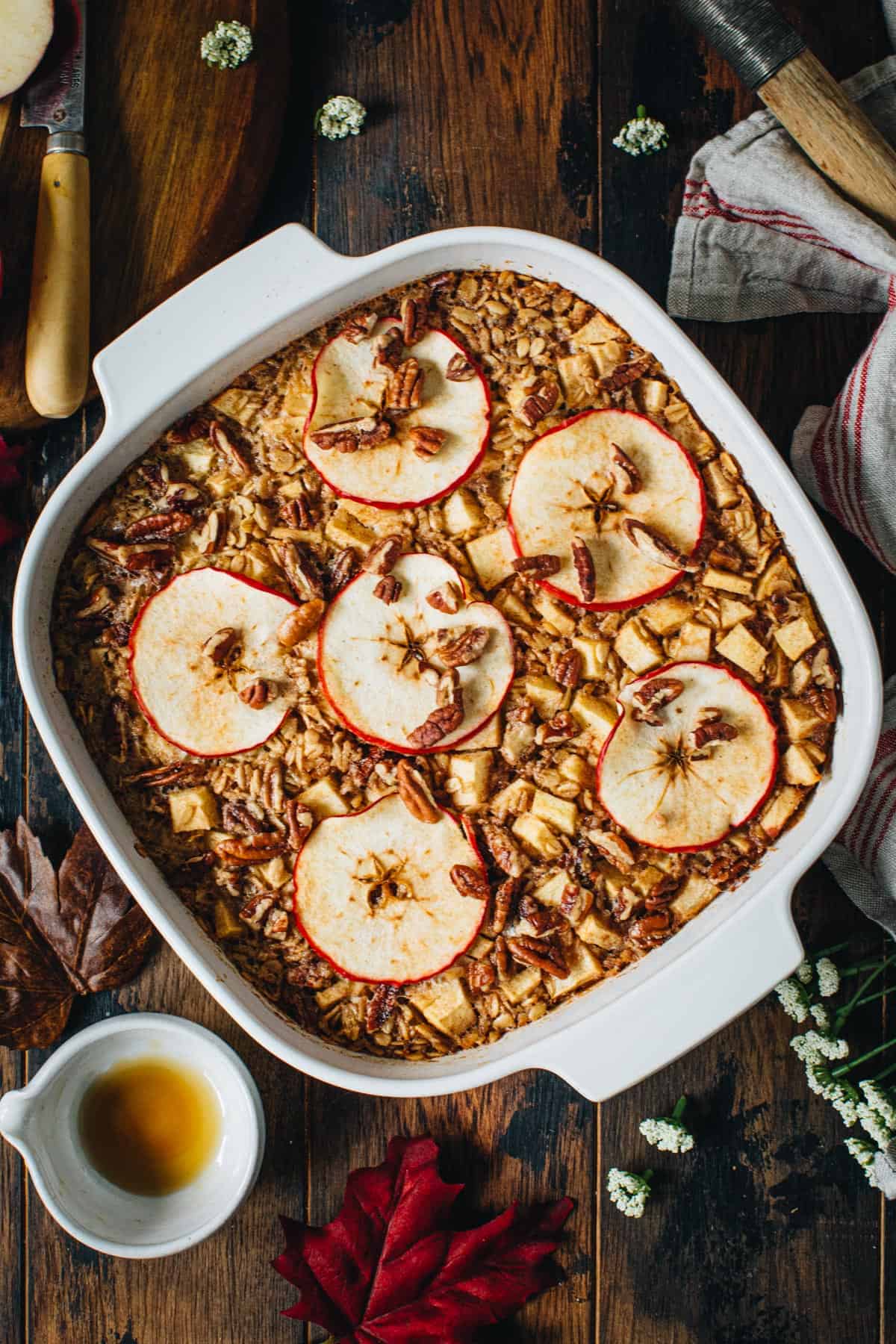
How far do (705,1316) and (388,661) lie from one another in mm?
1321

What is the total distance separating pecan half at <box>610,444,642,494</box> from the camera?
58.7 inches

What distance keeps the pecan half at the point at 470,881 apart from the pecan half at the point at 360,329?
81 cm

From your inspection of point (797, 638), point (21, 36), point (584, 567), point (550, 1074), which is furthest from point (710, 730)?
point (21, 36)

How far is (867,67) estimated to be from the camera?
170 centimetres

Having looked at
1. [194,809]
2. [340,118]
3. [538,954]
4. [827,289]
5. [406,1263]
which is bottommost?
[406,1263]

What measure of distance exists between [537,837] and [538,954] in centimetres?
18

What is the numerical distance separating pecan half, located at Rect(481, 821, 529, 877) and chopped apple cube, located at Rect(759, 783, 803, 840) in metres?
0.38

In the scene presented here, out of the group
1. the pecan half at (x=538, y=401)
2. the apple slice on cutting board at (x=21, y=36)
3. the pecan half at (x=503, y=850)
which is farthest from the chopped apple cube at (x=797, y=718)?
the apple slice on cutting board at (x=21, y=36)

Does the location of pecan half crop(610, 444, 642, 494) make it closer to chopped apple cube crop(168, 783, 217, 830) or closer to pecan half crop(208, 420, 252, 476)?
pecan half crop(208, 420, 252, 476)

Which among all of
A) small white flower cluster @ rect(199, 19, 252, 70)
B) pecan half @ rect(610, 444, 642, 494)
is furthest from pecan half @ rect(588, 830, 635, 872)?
small white flower cluster @ rect(199, 19, 252, 70)

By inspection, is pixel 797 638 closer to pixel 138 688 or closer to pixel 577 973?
pixel 577 973

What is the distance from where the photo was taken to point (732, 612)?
60.6 inches

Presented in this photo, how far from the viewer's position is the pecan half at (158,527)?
1.55m

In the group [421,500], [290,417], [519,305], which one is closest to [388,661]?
[421,500]
